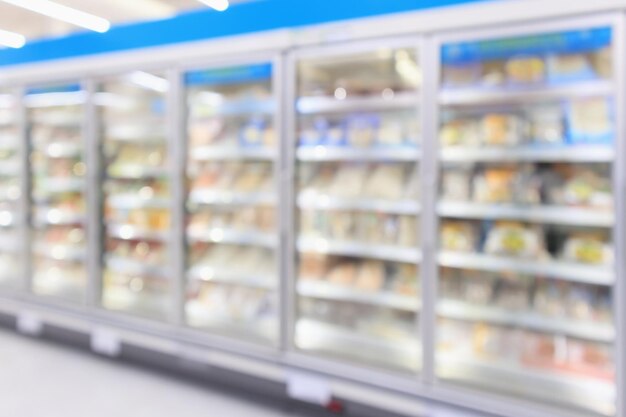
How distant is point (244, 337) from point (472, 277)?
1342 millimetres

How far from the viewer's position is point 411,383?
7.97 feet

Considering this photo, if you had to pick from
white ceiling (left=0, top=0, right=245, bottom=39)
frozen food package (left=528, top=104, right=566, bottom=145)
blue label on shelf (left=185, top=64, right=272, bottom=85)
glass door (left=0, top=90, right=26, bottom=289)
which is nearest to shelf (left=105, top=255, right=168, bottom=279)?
glass door (left=0, top=90, right=26, bottom=289)

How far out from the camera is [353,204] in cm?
276

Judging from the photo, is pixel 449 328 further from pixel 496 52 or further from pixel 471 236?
pixel 496 52

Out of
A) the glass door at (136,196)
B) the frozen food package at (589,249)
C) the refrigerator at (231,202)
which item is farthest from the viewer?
the glass door at (136,196)

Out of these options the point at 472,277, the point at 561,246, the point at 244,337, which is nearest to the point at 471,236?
the point at 472,277

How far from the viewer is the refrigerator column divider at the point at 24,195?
4004mm

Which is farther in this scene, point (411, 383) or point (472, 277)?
point (472, 277)

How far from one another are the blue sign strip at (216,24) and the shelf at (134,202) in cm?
112

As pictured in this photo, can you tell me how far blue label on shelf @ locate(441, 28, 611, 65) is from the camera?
2.08 meters

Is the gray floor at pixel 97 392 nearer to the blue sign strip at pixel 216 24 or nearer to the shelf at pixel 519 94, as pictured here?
the shelf at pixel 519 94

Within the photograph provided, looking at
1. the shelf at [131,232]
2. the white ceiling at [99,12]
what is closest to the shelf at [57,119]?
the shelf at [131,232]

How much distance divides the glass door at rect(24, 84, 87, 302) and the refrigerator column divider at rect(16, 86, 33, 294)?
0.06 metres

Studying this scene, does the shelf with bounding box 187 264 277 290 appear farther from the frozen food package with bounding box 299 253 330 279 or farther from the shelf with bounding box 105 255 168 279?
the shelf with bounding box 105 255 168 279
